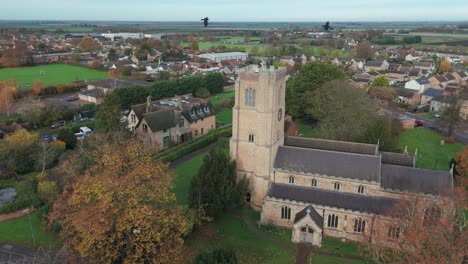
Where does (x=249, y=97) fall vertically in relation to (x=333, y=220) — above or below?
above

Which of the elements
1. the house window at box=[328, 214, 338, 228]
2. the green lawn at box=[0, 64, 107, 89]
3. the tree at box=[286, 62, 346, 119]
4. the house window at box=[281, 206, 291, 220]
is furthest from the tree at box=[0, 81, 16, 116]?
the house window at box=[328, 214, 338, 228]

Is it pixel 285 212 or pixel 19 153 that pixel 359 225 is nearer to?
pixel 285 212

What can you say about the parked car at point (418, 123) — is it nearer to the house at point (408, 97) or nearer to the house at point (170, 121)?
the house at point (408, 97)

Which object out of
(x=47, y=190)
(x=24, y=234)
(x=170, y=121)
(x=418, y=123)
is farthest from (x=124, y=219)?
(x=418, y=123)

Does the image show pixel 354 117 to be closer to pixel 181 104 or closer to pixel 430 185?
pixel 430 185

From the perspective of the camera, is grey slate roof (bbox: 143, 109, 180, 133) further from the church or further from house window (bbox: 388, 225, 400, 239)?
house window (bbox: 388, 225, 400, 239)
